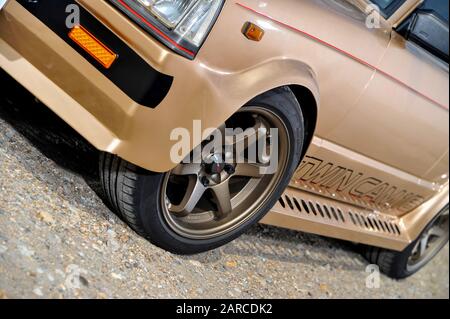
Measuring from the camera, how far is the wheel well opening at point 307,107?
3.34m

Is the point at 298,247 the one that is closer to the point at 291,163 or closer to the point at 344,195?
the point at 344,195

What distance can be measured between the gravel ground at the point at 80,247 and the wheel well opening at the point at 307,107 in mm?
796

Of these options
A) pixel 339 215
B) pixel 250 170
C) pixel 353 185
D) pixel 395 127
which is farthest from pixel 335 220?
pixel 250 170

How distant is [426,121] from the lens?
410cm

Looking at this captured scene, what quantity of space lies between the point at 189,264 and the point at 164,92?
3.42 ft

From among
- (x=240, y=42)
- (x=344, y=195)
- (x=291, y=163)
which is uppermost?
(x=240, y=42)

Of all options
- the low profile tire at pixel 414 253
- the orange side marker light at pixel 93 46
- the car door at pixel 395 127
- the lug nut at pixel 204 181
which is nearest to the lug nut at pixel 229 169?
Result: the lug nut at pixel 204 181

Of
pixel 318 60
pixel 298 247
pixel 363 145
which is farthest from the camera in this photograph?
pixel 298 247

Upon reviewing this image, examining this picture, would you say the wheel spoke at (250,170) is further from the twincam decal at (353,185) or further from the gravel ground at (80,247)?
the gravel ground at (80,247)

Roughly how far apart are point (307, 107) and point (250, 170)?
1.44ft

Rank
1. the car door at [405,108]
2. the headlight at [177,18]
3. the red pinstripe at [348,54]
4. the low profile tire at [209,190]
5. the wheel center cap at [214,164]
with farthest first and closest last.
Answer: the car door at [405,108] → the wheel center cap at [214,164] → the low profile tire at [209,190] → the red pinstripe at [348,54] → the headlight at [177,18]

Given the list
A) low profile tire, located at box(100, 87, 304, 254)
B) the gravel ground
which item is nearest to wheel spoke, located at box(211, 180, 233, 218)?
low profile tire, located at box(100, 87, 304, 254)

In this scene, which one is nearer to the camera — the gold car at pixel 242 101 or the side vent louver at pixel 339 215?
the gold car at pixel 242 101
